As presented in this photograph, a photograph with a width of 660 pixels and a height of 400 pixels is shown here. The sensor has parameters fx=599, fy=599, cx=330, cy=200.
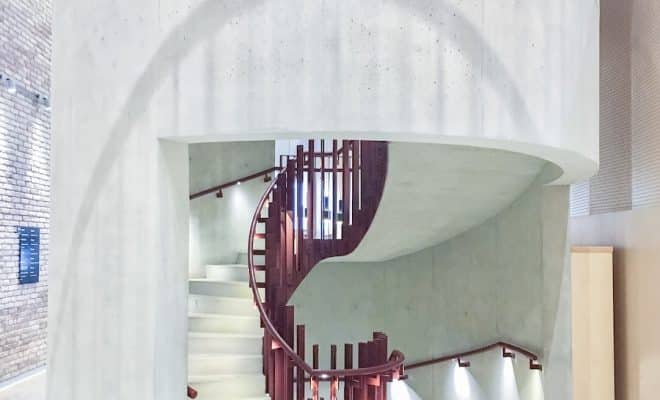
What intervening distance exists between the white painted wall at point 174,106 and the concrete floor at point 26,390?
12.6 feet

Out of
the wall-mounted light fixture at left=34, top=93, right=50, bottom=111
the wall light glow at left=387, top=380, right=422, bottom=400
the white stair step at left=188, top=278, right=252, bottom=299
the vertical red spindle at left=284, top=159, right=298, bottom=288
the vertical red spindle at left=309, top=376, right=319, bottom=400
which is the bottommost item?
the wall light glow at left=387, top=380, right=422, bottom=400

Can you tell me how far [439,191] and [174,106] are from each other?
2737 mm

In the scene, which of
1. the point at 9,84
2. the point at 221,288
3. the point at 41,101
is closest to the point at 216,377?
the point at 221,288

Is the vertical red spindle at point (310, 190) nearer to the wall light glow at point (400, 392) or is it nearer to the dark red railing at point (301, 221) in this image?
the dark red railing at point (301, 221)

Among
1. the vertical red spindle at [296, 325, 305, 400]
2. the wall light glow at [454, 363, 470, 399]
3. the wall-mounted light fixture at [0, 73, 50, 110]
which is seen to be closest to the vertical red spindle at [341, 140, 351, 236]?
the vertical red spindle at [296, 325, 305, 400]

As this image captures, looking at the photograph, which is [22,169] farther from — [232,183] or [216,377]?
[216,377]

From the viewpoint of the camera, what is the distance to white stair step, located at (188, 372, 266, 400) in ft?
13.6

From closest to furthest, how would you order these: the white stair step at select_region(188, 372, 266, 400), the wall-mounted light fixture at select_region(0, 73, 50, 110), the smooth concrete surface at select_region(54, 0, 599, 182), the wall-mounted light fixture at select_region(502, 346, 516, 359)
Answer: the smooth concrete surface at select_region(54, 0, 599, 182)
the white stair step at select_region(188, 372, 266, 400)
the wall-mounted light fixture at select_region(502, 346, 516, 359)
the wall-mounted light fixture at select_region(0, 73, 50, 110)

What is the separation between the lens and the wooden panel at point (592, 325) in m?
5.36

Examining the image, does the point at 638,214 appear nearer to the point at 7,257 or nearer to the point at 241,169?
the point at 241,169

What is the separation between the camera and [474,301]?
606 cm

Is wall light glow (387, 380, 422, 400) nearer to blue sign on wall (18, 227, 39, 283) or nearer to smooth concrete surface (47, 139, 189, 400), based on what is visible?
smooth concrete surface (47, 139, 189, 400)

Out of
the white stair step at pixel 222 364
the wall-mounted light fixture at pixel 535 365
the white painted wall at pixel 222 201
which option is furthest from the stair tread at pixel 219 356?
the wall-mounted light fixture at pixel 535 365

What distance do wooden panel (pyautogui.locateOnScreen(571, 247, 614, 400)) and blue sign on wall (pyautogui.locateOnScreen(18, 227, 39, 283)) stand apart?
19.8 ft
